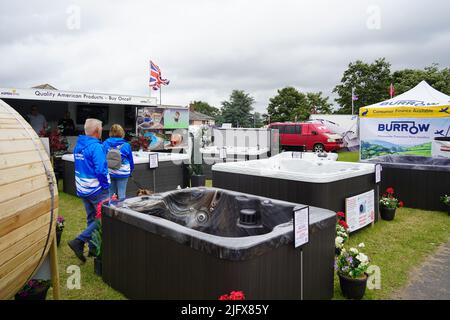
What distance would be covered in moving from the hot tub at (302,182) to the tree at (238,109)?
1186 inches

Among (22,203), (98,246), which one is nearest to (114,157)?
(98,246)

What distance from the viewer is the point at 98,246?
155 inches

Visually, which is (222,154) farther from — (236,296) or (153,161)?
(236,296)

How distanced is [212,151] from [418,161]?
17.9 feet

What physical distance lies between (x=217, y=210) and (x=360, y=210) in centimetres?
253

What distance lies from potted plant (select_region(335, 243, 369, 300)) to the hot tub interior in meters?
0.69

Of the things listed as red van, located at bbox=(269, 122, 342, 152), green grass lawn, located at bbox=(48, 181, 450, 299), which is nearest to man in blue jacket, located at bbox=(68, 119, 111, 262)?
green grass lawn, located at bbox=(48, 181, 450, 299)

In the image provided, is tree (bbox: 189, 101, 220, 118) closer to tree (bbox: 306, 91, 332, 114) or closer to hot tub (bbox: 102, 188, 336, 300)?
tree (bbox: 306, 91, 332, 114)

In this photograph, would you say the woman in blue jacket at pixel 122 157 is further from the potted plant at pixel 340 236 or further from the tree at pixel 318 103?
the tree at pixel 318 103

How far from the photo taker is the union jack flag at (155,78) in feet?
50.8

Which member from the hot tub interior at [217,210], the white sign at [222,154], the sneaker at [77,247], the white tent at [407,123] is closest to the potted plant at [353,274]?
the hot tub interior at [217,210]

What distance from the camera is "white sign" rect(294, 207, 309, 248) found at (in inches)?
108
